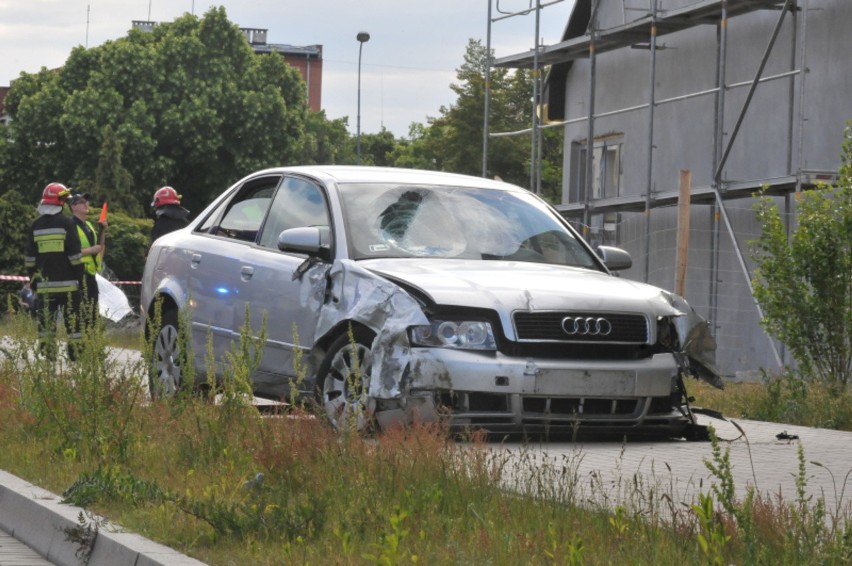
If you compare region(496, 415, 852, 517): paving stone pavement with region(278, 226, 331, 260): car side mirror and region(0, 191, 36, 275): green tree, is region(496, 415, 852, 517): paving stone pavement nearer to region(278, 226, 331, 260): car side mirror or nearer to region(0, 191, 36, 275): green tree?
region(278, 226, 331, 260): car side mirror

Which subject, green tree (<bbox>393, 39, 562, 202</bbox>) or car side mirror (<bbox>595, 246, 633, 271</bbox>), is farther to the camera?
green tree (<bbox>393, 39, 562, 202</bbox>)

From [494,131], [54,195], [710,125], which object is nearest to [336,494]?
[54,195]

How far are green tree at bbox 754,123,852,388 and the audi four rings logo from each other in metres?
3.95

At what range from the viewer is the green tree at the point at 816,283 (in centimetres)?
1283

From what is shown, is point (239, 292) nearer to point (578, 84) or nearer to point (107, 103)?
point (578, 84)

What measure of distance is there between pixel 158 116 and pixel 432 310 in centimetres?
5672

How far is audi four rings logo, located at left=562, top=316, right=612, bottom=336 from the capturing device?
9.20 metres

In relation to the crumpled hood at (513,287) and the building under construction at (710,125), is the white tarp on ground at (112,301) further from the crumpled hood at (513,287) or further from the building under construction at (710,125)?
the crumpled hood at (513,287)

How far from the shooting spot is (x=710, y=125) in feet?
79.0

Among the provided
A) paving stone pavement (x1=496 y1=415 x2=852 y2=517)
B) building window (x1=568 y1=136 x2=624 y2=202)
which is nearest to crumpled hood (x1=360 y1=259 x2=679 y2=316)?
paving stone pavement (x1=496 y1=415 x2=852 y2=517)

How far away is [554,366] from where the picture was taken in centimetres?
908

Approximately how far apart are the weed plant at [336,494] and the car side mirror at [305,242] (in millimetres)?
1174

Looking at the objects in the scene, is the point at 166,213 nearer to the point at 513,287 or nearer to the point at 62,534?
the point at 513,287

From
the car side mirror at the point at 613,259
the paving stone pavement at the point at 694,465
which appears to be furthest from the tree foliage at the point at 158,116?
the paving stone pavement at the point at 694,465
